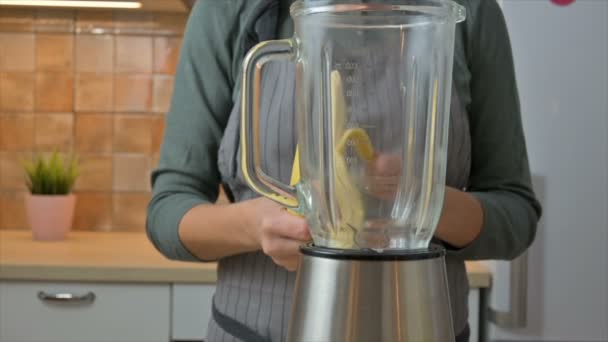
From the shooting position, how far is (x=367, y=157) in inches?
23.8

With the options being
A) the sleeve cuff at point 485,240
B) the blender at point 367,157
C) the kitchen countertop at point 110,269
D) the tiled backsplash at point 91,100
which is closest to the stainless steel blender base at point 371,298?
the blender at point 367,157

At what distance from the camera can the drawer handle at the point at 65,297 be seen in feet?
5.42

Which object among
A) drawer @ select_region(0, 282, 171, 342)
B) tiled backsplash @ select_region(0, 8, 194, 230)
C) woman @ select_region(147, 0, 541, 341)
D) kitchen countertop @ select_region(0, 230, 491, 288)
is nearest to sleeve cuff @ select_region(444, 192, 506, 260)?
woman @ select_region(147, 0, 541, 341)

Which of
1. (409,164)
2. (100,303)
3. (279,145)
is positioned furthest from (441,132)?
(100,303)

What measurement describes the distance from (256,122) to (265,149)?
0.29 m

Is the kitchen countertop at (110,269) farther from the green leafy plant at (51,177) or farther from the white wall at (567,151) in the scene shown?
the green leafy plant at (51,177)

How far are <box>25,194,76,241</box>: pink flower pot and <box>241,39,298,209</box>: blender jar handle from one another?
1.47 metres

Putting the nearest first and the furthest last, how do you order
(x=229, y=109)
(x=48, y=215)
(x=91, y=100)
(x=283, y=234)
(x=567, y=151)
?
(x=283, y=234) < (x=229, y=109) < (x=567, y=151) < (x=48, y=215) < (x=91, y=100)

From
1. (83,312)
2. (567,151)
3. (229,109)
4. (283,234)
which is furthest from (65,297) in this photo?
(283,234)

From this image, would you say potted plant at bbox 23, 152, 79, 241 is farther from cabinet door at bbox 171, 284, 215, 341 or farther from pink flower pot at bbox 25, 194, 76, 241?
cabinet door at bbox 171, 284, 215, 341

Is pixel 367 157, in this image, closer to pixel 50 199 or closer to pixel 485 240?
pixel 485 240

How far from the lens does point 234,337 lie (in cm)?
93

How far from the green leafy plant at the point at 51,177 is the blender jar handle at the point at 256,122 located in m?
1.49

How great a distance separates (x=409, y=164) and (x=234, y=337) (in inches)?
15.1
